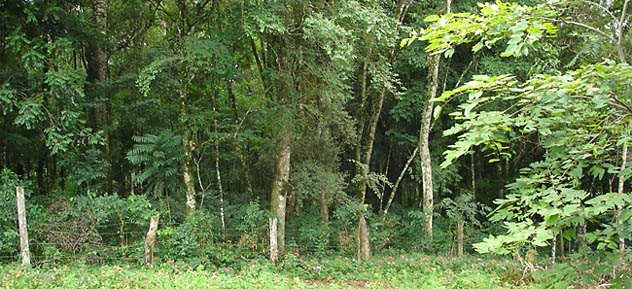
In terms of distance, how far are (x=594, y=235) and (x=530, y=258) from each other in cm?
500

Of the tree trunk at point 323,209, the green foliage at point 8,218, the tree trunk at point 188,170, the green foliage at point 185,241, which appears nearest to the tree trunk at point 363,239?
the tree trunk at point 323,209

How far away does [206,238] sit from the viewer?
8328mm

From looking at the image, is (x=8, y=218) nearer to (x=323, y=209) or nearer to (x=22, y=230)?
(x=22, y=230)

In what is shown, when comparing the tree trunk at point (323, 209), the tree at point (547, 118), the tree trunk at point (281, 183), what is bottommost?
the tree trunk at point (323, 209)

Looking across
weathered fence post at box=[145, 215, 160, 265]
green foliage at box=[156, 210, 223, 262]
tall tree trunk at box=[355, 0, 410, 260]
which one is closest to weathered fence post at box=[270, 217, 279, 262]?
green foliage at box=[156, 210, 223, 262]

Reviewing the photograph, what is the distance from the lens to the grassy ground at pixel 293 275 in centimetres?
596

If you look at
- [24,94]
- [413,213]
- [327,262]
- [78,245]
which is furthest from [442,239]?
[24,94]

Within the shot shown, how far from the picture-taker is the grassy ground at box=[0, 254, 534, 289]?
235 inches

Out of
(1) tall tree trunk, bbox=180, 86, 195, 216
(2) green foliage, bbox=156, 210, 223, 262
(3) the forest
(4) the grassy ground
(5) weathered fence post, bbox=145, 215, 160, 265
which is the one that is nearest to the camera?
(4) the grassy ground

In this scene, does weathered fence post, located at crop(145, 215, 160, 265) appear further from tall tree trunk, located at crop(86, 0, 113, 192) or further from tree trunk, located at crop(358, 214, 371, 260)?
tree trunk, located at crop(358, 214, 371, 260)

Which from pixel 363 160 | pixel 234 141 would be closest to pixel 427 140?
pixel 363 160

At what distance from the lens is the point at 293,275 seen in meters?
7.57

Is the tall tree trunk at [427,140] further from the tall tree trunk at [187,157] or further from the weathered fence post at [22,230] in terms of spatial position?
the weathered fence post at [22,230]

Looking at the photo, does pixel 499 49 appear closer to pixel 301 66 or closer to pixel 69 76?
pixel 301 66
